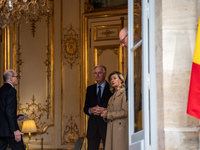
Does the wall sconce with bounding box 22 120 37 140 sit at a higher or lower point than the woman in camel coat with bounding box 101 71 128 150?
lower

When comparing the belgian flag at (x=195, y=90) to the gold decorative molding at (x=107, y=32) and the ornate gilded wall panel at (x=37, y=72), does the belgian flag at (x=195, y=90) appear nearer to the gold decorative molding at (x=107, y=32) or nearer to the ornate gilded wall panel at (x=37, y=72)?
the gold decorative molding at (x=107, y=32)

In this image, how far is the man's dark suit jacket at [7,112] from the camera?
224 inches

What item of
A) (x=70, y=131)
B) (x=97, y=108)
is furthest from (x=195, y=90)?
(x=70, y=131)

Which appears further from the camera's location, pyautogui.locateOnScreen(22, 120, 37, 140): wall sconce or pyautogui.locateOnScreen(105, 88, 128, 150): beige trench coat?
pyautogui.locateOnScreen(22, 120, 37, 140): wall sconce

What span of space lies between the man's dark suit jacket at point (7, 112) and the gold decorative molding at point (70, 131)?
3.53 m

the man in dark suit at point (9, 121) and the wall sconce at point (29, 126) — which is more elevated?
the man in dark suit at point (9, 121)

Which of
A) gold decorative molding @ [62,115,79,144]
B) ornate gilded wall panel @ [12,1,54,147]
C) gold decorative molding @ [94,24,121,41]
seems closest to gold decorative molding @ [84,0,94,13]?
gold decorative molding @ [94,24,121,41]

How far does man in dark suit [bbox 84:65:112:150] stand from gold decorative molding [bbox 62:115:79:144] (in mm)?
3021

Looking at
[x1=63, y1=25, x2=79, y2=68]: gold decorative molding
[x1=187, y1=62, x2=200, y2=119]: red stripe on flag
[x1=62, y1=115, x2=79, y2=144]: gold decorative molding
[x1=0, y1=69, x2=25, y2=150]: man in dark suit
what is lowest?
[x1=62, y1=115, x2=79, y2=144]: gold decorative molding

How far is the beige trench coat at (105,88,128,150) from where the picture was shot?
15.5ft

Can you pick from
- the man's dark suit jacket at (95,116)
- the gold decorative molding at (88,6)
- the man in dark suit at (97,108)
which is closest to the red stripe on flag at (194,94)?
the man in dark suit at (97,108)

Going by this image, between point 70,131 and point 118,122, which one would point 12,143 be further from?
point 70,131

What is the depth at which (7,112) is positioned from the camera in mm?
5691

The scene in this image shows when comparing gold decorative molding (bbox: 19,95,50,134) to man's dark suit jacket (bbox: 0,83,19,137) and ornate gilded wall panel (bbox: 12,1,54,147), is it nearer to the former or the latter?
ornate gilded wall panel (bbox: 12,1,54,147)
